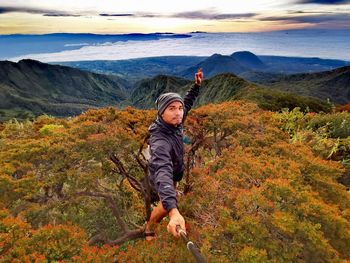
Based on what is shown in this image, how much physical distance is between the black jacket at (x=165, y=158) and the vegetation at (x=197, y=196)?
1.10 metres

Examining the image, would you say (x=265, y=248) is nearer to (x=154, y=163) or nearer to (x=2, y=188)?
(x=154, y=163)

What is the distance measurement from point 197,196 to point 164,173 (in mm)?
2199

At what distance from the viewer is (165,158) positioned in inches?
234

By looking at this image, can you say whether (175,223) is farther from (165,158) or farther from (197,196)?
(197,196)

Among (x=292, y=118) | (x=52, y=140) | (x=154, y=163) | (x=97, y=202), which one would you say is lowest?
(x=97, y=202)

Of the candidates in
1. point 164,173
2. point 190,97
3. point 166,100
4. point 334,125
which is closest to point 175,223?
point 164,173

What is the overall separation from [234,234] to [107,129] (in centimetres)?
755

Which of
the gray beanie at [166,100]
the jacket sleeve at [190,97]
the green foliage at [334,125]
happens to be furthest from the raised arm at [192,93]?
the green foliage at [334,125]

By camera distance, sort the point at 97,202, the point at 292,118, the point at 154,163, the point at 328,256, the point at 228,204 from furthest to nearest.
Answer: the point at 292,118, the point at 97,202, the point at 228,204, the point at 154,163, the point at 328,256

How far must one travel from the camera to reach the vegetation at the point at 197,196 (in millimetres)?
5766

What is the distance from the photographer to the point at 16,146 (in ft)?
39.8

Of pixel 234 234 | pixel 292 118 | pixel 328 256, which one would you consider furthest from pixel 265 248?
pixel 292 118

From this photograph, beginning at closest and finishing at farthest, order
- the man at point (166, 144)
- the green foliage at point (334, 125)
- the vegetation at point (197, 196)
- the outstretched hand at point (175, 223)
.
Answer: the outstretched hand at point (175, 223) < the vegetation at point (197, 196) < the man at point (166, 144) < the green foliage at point (334, 125)

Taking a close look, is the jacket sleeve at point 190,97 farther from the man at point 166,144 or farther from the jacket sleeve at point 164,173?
the jacket sleeve at point 164,173
